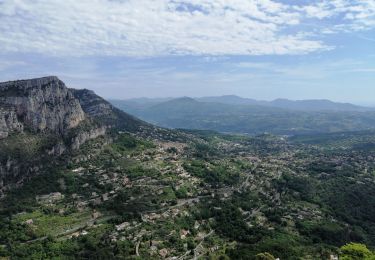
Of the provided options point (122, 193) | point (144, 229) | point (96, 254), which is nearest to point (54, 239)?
point (96, 254)

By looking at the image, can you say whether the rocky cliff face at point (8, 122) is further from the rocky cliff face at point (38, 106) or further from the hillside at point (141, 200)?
the hillside at point (141, 200)

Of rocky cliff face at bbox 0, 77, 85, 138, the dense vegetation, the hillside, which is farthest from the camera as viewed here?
rocky cliff face at bbox 0, 77, 85, 138

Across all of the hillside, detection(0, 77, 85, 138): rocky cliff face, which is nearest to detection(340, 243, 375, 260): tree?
the hillside

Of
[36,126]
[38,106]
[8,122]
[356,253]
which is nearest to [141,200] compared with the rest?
[36,126]

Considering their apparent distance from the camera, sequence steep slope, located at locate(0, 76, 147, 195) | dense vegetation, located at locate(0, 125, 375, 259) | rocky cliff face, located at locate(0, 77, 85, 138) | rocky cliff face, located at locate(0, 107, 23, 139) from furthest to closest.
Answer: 1. rocky cliff face, located at locate(0, 77, 85, 138)
2. rocky cliff face, located at locate(0, 107, 23, 139)
3. steep slope, located at locate(0, 76, 147, 195)
4. dense vegetation, located at locate(0, 125, 375, 259)

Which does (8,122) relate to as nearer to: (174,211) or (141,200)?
(141,200)

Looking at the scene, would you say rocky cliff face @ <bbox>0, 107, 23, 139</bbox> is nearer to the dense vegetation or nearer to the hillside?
the hillside

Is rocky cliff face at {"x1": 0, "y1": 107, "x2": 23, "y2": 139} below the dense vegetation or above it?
above

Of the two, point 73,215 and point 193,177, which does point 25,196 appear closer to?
point 73,215
